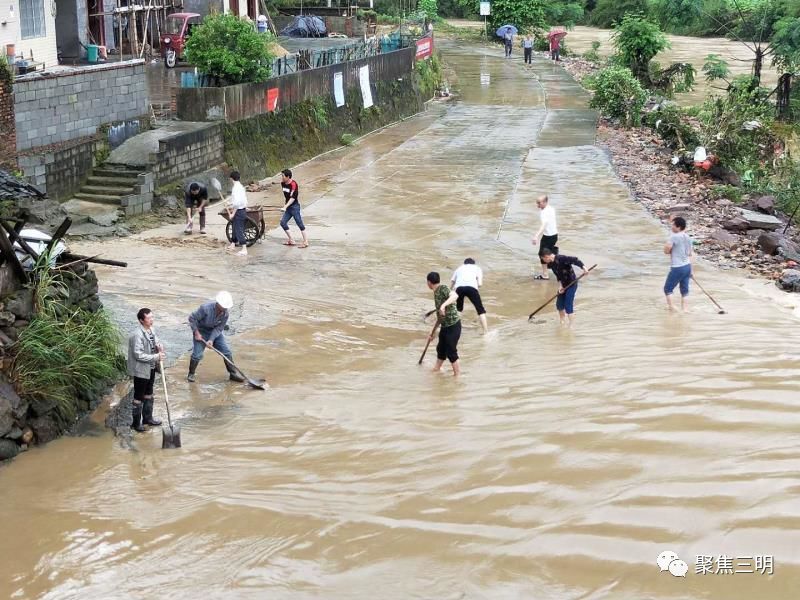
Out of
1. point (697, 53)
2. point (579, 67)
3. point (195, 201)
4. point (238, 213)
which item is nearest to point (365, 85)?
point (195, 201)

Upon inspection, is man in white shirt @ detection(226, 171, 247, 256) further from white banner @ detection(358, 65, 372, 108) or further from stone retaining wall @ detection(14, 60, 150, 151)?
white banner @ detection(358, 65, 372, 108)

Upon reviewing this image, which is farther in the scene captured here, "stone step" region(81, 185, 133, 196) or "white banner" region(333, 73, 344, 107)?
"white banner" region(333, 73, 344, 107)

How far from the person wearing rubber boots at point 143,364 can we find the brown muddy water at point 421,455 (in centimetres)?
27

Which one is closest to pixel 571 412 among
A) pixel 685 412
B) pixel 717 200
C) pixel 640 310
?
pixel 685 412

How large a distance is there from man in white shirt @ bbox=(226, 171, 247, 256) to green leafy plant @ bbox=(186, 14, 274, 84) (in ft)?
23.6

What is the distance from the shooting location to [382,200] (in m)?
23.1

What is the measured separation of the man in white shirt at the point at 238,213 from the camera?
1745cm

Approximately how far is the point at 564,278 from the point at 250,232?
6.52m

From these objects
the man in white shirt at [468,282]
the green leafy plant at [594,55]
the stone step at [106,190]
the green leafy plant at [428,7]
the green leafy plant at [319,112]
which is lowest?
the man in white shirt at [468,282]

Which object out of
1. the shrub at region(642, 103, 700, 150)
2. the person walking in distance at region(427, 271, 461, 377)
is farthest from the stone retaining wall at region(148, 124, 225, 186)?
the shrub at region(642, 103, 700, 150)

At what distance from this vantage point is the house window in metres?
24.5

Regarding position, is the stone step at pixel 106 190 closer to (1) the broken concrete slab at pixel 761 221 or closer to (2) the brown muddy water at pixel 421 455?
(2) the brown muddy water at pixel 421 455

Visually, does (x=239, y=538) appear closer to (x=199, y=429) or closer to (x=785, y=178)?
(x=199, y=429)

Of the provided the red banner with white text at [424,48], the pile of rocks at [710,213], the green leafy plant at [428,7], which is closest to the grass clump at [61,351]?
the pile of rocks at [710,213]
